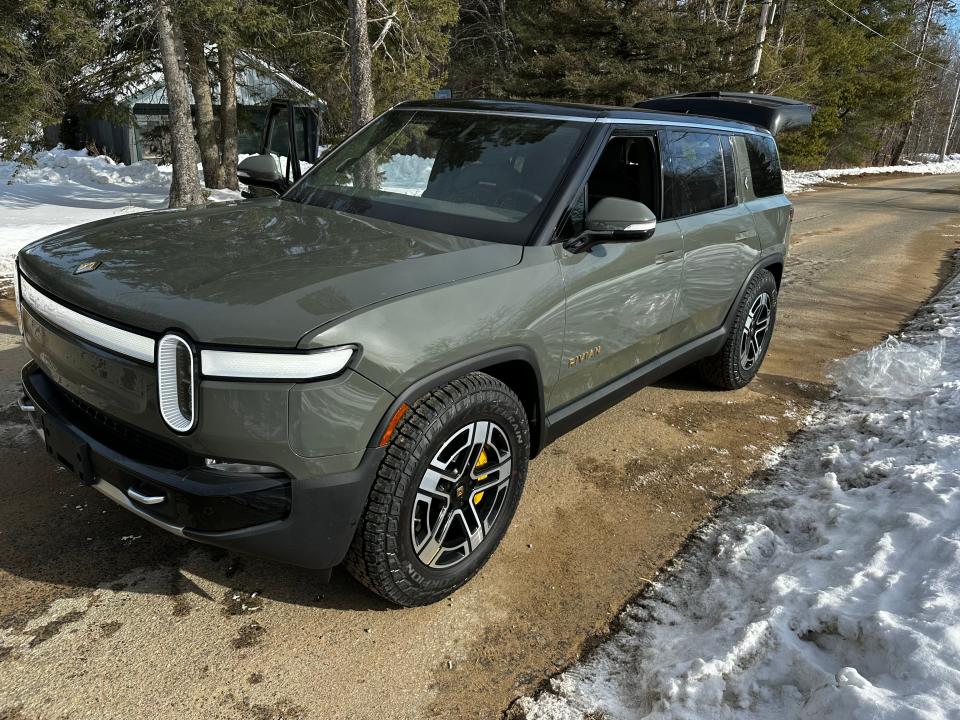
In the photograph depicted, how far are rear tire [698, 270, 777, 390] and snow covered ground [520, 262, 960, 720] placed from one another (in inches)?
37.6

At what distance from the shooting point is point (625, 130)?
3.44 m

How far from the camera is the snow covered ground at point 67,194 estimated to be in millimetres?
10750

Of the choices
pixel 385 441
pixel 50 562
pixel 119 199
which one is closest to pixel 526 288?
pixel 385 441

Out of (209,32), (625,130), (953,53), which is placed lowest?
(625,130)

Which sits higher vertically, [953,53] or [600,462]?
[953,53]

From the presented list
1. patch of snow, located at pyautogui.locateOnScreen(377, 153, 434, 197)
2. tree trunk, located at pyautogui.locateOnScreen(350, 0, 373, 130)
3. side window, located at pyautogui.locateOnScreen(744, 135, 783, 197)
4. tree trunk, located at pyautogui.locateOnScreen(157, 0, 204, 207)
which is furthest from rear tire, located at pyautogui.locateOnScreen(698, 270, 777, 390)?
tree trunk, located at pyautogui.locateOnScreen(157, 0, 204, 207)

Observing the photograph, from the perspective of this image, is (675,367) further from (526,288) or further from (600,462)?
(526,288)

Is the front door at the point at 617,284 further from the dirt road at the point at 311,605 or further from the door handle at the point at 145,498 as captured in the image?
the door handle at the point at 145,498

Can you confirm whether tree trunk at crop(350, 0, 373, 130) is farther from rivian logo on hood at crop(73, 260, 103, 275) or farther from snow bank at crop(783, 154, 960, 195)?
rivian logo on hood at crop(73, 260, 103, 275)

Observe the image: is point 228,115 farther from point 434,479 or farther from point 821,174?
point 821,174

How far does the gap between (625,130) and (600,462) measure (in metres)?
1.80

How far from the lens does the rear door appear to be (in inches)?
153

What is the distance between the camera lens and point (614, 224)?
115 inches

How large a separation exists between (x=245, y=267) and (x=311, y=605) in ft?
4.25
